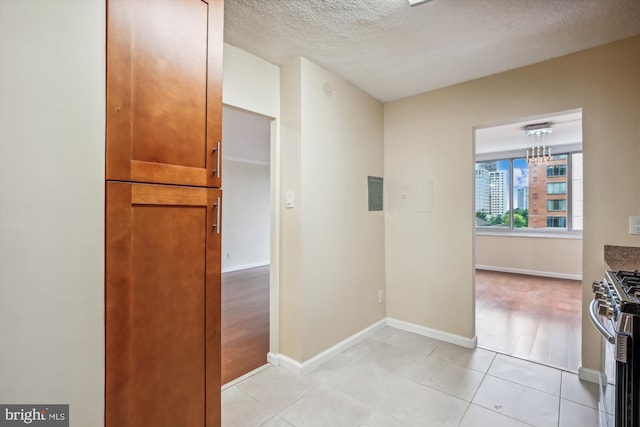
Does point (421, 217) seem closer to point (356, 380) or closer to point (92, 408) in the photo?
point (356, 380)

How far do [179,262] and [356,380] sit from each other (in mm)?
1699

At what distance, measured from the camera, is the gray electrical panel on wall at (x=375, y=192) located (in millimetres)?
3139

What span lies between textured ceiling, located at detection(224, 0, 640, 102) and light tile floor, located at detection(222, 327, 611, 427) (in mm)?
2433

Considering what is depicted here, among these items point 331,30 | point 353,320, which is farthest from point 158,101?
point 353,320

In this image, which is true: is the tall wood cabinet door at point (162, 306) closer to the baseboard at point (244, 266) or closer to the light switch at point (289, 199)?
the light switch at point (289, 199)

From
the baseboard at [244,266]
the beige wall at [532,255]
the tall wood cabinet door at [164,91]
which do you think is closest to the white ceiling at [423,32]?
the tall wood cabinet door at [164,91]

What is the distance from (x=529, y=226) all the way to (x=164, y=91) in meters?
6.89

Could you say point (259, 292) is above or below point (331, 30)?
below

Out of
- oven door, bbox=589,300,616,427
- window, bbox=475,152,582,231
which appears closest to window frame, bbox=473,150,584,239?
window, bbox=475,152,582,231

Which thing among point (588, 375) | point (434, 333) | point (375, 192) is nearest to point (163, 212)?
point (375, 192)

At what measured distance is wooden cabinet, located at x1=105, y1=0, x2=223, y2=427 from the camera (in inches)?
41.3

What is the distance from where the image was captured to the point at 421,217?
3.11 metres

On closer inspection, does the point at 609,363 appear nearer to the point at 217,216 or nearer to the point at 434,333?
the point at 434,333

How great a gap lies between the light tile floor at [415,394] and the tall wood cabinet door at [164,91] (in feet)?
5.06
